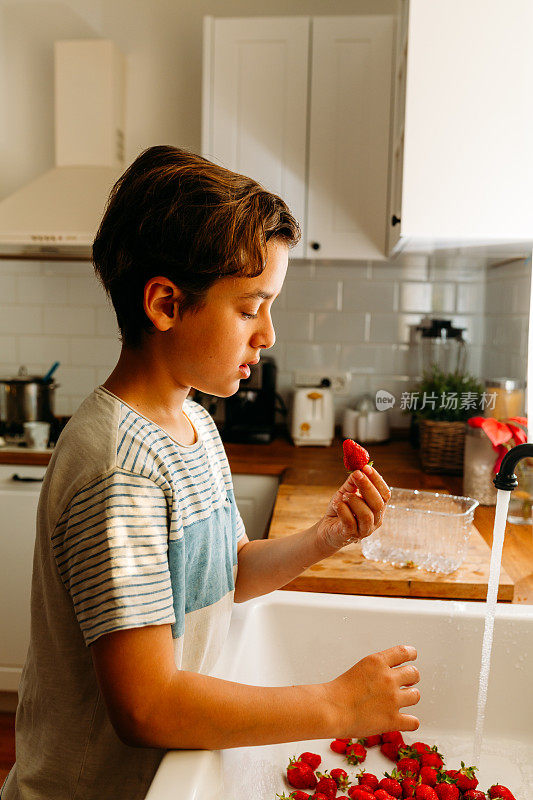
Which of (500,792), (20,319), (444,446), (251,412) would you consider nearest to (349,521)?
(500,792)

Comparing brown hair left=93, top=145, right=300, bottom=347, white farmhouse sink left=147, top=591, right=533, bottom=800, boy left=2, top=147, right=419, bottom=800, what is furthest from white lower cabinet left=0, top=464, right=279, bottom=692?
brown hair left=93, top=145, right=300, bottom=347

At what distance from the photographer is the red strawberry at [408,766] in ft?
3.12

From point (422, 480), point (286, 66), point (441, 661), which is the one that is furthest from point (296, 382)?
point (441, 661)

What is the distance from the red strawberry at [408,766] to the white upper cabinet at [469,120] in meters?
1.05

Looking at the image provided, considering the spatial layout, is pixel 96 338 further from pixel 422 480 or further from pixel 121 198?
pixel 121 198

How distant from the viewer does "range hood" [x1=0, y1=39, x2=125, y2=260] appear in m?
2.30

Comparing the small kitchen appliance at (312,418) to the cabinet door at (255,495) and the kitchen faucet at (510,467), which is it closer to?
the cabinet door at (255,495)

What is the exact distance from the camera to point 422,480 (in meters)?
1.88

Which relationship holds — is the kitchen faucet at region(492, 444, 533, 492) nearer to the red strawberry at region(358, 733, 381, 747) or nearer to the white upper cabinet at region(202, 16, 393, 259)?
the red strawberry at region(358, 733, 381, 747)

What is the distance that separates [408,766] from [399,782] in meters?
0.04

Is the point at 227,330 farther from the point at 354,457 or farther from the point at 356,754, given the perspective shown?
the point at 356,754

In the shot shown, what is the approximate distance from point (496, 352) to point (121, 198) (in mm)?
1733

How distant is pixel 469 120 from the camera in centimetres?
148

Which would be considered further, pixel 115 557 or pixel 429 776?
pixel 429 776
